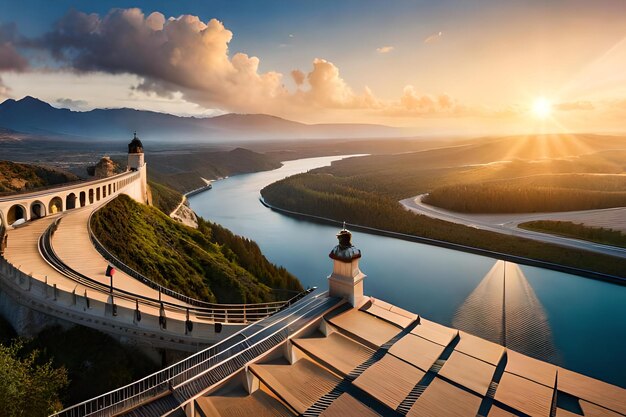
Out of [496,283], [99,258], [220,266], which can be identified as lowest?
[496,283]

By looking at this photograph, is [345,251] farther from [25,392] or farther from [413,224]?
[413,224]

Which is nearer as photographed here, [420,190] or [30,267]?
[30,267]

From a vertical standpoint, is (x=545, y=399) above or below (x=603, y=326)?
above

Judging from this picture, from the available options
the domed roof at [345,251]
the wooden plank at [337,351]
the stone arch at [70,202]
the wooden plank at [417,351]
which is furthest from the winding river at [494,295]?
the stone arch at [70,202]

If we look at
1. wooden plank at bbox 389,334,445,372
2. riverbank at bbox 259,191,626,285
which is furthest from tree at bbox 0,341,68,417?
riverbank at bbox 259,191,626,285

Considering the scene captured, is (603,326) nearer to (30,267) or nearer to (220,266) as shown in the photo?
(220,266)

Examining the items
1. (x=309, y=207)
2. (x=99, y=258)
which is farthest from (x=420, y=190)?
(x=99, y=258)
